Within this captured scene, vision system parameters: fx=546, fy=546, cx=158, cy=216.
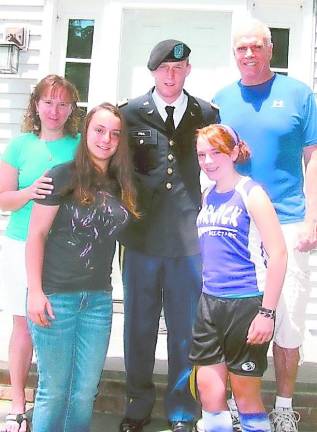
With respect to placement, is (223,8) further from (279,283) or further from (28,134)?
(279,283)

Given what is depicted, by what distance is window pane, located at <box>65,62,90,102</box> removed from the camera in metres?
4.54

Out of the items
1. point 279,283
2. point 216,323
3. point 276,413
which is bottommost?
point 276,413

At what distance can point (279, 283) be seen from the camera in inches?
74.6

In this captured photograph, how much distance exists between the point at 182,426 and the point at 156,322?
0.47 meters

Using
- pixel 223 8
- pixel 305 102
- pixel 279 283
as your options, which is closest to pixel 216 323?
pixel 279 283

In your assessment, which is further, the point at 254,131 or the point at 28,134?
the point at 28,134


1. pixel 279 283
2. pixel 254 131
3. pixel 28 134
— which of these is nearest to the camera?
pixel 279 283

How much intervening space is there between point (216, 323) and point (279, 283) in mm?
277

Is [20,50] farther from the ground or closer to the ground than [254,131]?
farther from the ground

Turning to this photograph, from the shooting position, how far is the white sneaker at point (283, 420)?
2.38m

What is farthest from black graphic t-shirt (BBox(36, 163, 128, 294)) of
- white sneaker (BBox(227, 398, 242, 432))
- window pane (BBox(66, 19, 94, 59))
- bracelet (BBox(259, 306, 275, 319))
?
window pane (BBox(66, 19, 94, 59))

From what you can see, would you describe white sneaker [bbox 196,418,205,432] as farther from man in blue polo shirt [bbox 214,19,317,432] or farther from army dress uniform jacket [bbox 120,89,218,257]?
army dress uniform jacket [bbox 120,89,218,257]

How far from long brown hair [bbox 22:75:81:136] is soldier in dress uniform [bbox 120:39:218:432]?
26 cm

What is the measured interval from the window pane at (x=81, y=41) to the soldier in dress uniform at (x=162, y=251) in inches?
88.4
